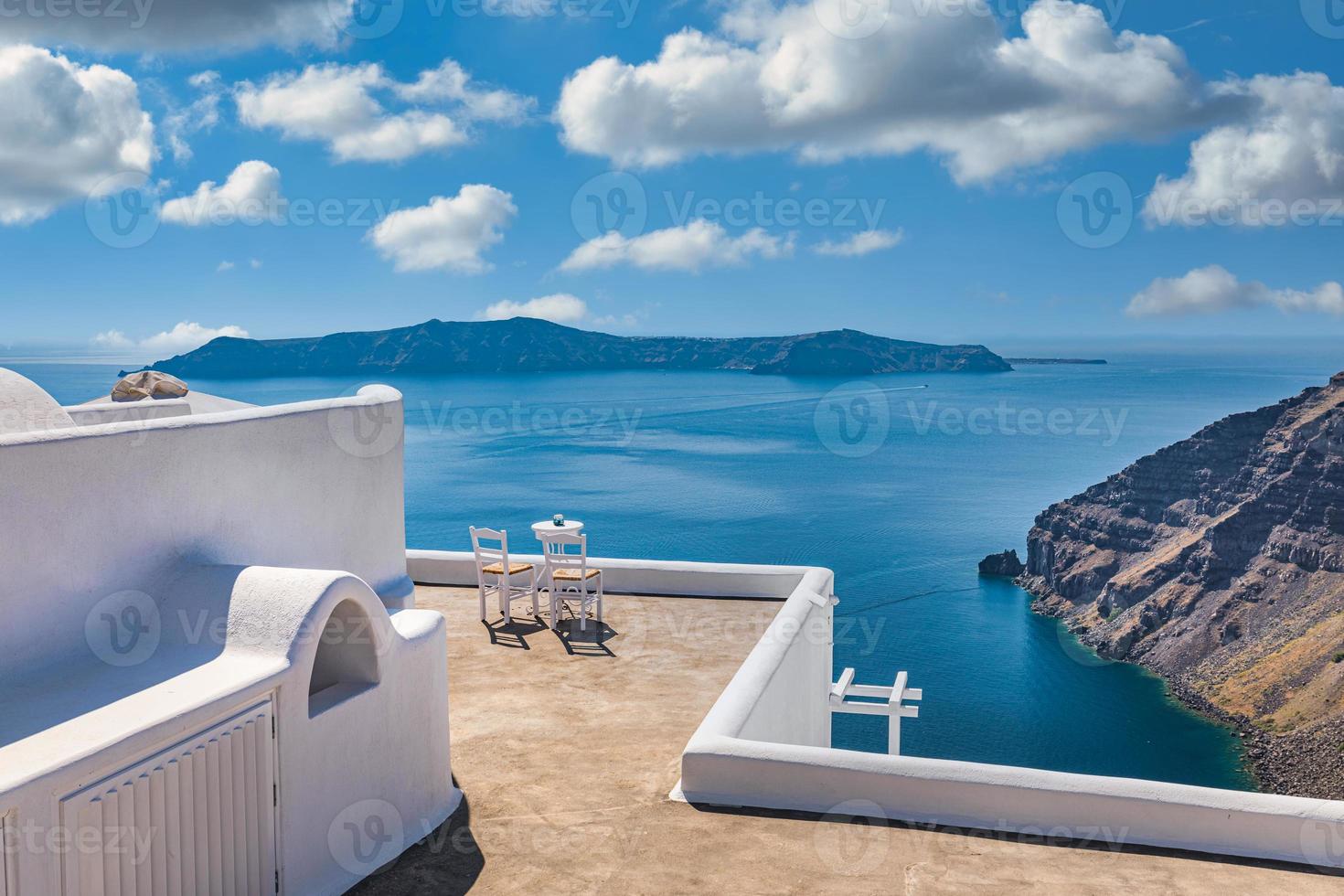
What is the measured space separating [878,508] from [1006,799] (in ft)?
312

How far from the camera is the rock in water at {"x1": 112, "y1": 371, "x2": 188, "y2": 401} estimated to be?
911cm

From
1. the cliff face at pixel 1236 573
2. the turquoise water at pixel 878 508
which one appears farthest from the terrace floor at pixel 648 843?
the cliff face at pixel 1236 573

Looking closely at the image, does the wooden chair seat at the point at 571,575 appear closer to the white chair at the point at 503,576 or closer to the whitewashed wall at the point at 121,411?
the white chair at the point at 503,576

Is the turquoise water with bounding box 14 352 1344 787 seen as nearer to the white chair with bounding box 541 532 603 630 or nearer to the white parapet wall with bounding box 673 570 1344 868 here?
the white chair with bounding box 541 532 603 630

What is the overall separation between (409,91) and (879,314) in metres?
89.9

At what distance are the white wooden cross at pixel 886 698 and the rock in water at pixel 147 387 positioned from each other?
7105 millimetres

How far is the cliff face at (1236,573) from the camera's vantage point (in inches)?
2950

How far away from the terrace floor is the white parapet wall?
0.39 ft

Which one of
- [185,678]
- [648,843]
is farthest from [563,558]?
[185,678]

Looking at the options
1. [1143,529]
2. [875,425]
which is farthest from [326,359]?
[1143,529]

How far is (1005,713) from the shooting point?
66.1 metres

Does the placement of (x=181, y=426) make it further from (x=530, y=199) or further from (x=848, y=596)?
(x=530, y=199)

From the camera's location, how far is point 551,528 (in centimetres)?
1028

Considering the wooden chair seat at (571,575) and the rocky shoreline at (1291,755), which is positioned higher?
the wooden chair seat at (571,575)
